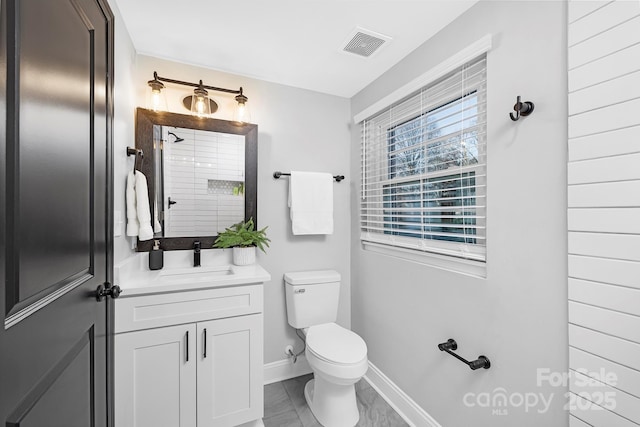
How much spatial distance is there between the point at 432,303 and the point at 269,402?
128cm

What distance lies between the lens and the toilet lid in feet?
5.16

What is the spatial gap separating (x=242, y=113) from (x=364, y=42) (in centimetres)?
93

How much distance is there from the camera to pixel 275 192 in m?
2.15

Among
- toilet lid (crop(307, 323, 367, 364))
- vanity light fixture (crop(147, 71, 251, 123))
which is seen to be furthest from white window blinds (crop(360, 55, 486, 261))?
vanity light fixture (crop(147, 71, 251, 123))

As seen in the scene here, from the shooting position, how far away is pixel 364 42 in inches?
65.4

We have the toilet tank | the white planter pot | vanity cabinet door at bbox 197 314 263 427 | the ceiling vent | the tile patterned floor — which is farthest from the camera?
the toilet tank

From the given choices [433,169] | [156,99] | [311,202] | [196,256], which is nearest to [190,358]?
[196,256]

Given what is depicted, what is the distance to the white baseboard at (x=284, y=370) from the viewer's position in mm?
2094

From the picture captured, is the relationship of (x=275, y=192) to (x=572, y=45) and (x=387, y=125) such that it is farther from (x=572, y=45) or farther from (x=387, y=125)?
(x=572, y=45)

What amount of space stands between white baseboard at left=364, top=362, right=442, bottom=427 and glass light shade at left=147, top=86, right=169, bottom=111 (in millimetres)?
2342

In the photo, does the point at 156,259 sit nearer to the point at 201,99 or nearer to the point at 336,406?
the point at 201,99

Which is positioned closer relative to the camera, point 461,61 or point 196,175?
point 461,61

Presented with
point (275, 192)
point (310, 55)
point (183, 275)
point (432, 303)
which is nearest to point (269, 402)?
point (183, 275)

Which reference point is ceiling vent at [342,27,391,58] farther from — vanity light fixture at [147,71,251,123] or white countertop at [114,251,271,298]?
white countertop at [114,251,271,298]
